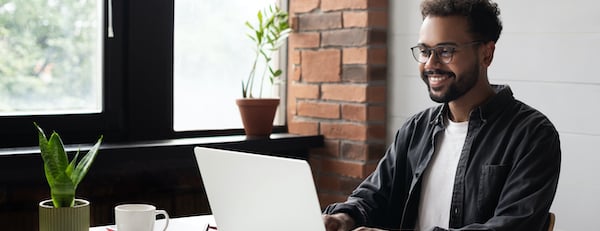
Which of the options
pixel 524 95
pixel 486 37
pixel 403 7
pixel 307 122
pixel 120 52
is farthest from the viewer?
pixel 307 122

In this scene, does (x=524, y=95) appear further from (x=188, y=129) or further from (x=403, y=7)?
(x=188, y=129)

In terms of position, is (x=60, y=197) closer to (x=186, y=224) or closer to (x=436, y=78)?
(x=186, y=224)

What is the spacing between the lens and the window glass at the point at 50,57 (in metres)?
2.90

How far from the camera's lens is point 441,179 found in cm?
230

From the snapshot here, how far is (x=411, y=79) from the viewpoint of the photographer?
10.9ft

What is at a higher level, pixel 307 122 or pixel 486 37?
pixel 486 37

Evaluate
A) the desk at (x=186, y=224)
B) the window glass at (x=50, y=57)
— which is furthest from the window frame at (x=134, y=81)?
the desk at (x=186, y=224)

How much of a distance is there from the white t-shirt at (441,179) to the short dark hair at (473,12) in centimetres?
25

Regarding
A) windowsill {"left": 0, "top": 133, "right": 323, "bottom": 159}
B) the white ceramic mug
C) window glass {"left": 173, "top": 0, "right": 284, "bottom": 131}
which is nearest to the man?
the white ceramic mug

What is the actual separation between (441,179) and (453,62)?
0.32m

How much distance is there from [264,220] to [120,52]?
1502 mm

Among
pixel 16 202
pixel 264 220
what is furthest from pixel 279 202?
pixel 16 202

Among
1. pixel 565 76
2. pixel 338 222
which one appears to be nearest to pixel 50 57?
A: pixel 338 222

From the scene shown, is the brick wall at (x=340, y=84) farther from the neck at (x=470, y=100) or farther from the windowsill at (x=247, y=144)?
the neck at (x=470, y=100)
